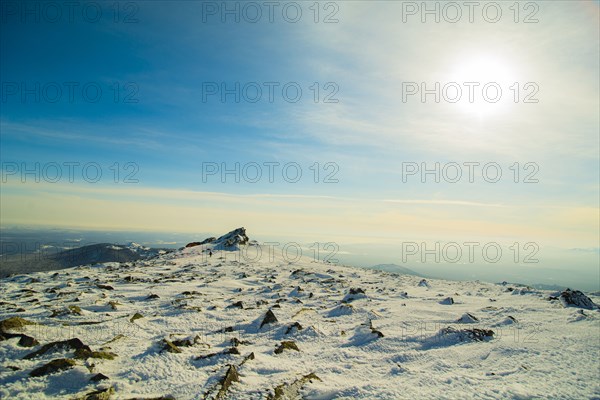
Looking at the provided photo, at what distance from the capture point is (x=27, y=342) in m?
5.78

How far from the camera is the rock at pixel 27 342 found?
18.8 ft

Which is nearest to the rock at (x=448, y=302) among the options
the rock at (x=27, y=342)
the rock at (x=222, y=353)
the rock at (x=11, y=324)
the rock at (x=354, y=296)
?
the rock at (x=354, y=296)

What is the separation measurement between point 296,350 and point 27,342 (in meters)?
5.44

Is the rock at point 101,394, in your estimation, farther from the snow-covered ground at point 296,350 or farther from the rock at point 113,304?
the rock at point 113,304

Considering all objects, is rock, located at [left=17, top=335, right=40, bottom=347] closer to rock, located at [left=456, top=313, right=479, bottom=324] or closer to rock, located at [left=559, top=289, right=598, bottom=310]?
rock, located at [left=456, top=313, right=479, bottom=324]

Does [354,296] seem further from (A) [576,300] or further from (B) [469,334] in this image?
(A) [576,300]

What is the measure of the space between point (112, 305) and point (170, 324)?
3.11 m

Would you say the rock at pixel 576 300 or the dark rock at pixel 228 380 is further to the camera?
the rock at pixel 576 300

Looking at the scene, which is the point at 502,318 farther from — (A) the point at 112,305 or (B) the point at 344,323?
(A) the point at 112,305

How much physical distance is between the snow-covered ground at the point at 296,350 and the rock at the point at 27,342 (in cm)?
8

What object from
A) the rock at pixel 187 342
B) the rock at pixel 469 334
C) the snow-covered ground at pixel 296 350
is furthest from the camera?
the rock at pixel 469 334

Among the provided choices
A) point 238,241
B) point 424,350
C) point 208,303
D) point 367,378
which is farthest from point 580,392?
point 238,241

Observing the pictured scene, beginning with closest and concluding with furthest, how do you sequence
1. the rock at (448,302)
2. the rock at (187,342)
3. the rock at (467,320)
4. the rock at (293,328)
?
the rock at (187,342) → the rock at (293,328) → the rock at (467,320) → the rock at (448,302)

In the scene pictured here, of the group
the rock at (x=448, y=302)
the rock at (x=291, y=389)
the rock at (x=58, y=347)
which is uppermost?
the rock at (x=58, y=347)
